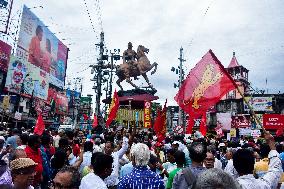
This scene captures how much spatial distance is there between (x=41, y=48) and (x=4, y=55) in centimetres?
705

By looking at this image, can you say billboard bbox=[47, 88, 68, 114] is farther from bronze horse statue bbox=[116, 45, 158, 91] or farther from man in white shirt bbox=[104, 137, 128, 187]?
man in white shirt bbox=[104, 137, 128, 187]

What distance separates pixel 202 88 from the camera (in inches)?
288

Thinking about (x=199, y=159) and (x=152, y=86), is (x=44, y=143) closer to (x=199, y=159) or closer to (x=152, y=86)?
(x=199, y=159)

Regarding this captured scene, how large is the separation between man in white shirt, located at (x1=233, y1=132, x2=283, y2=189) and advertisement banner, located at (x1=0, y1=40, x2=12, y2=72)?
34.8 m

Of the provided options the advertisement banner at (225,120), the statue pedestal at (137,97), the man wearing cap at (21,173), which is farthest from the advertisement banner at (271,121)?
the man wearing cap at (21,173)

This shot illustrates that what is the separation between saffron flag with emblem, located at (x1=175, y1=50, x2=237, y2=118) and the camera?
665 cm

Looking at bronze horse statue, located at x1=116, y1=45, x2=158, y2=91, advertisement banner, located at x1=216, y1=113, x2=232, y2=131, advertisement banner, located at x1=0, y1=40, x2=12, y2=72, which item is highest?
advertisement banner, located at x1=0, y1=40, x2=12, y2=72

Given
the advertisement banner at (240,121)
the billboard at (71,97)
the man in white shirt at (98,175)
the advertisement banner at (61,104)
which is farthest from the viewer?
the billboard at (71,97)

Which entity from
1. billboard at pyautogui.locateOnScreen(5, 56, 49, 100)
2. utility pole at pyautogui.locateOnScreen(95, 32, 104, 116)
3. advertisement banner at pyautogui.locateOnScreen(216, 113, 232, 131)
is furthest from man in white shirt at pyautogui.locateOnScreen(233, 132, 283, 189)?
billboard at pyautogui.locateOnScreen(5, 56, 49, 100)

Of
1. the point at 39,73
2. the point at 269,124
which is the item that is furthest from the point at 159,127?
the point at 39,73

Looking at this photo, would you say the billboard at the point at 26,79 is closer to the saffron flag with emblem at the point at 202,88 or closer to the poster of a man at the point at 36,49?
the poster of a man at the point at 36,49

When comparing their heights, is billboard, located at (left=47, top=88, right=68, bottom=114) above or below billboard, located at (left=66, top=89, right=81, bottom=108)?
below

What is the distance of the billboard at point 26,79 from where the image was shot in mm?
35156

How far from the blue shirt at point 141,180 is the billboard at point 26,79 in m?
32.8
